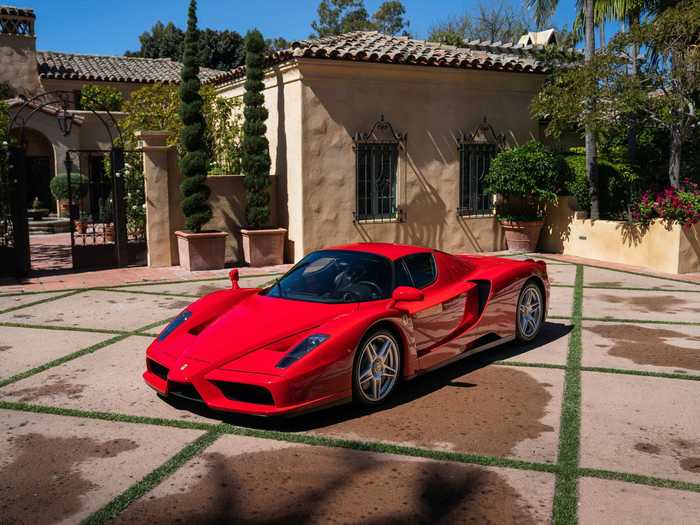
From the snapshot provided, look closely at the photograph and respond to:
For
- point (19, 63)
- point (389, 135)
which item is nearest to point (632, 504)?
point (389, 135)

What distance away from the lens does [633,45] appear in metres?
13.0

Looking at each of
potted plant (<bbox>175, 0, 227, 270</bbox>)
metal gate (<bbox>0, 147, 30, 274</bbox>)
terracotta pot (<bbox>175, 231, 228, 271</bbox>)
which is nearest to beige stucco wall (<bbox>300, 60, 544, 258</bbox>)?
terracotta pot (<bbox>175, 231, 228, 271</bbox>)

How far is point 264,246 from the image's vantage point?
44.8 feet

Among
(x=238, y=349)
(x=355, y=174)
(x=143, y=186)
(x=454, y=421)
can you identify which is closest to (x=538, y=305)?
(x=454, y=421)

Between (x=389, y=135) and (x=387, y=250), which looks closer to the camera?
(x=387, y=250)

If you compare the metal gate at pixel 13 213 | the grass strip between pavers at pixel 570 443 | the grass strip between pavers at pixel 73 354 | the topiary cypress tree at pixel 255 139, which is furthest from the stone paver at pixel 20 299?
the grass strip between pavers at pixel 570 443

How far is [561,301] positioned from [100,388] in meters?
6.54

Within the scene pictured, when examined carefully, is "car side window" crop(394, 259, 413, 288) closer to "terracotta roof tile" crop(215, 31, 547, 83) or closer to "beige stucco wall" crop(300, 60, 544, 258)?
"beige stucco wall" crop(300, 60, 544, 258)

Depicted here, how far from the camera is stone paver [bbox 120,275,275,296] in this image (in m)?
11.0

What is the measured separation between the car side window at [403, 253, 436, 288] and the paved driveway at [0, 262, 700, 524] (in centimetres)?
89

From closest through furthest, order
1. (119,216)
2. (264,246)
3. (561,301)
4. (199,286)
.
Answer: (561,301)
(199,286)
(119,216)
(264,246)

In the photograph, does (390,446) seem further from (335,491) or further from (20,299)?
(20,299)

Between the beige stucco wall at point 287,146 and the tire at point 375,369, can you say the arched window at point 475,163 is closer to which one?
the beige stucco wall at point 287,146

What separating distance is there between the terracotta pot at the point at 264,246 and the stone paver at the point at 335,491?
907cm
